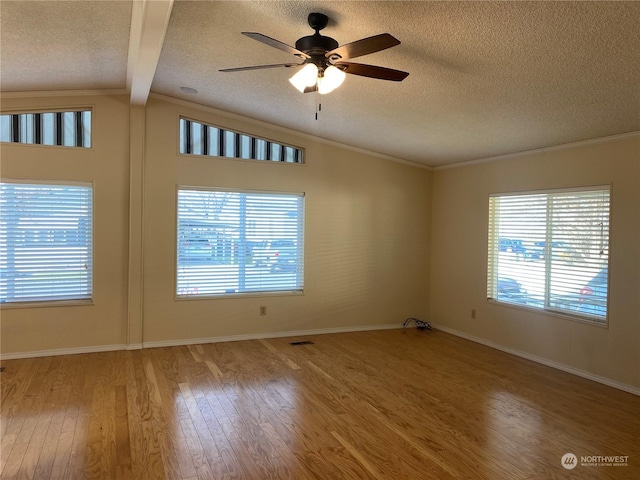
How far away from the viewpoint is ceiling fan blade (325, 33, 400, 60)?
229 centimetres

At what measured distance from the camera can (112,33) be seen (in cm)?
332

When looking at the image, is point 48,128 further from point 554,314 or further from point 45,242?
point 554,314

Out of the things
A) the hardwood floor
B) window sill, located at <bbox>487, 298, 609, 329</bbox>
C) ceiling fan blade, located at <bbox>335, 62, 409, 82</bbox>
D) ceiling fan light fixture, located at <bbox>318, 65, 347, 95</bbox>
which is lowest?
the hardwood floor

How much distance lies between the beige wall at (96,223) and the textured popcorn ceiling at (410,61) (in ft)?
1.13

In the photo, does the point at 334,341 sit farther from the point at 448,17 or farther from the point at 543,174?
the point at 448,17

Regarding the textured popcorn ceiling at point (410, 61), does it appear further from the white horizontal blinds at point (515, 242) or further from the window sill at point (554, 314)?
the window sill at point (554, 314)

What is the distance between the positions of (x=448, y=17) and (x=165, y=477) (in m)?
3.09

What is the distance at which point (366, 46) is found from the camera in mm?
2430

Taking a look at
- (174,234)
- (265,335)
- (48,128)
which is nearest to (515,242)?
(265,335)

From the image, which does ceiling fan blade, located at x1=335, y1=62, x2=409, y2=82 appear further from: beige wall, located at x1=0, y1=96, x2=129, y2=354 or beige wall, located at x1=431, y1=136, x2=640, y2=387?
beige wall, located at x1=0, y1=96, x2=129, y2=354

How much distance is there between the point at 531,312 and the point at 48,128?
18.6 feet

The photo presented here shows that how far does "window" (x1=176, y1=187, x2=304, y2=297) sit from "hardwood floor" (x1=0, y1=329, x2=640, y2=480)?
92cm

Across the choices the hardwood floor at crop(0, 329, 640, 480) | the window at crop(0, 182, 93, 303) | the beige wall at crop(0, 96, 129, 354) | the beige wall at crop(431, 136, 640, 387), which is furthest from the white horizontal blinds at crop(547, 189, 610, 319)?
the window at crop(0, 182, 93, 303)

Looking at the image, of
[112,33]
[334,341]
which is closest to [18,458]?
[112,33]
